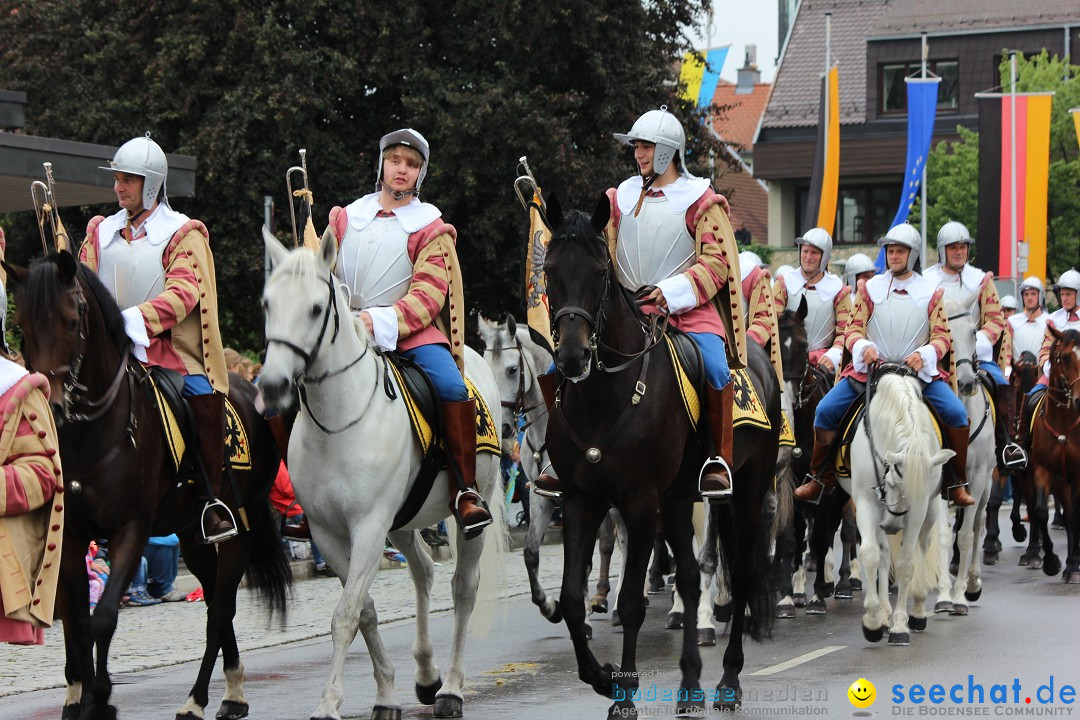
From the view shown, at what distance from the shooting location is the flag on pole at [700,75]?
3256 cm

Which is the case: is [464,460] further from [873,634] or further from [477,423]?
[873,634]

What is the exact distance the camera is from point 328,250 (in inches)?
304

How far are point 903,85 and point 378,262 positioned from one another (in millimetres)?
47861

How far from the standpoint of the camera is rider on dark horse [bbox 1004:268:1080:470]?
16.2 metres

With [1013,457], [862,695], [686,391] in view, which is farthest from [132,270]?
[1013,457]

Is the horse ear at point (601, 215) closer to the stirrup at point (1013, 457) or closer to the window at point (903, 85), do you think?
the stirrup at point (1013, 457)

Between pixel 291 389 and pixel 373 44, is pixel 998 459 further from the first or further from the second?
pixel 373 44

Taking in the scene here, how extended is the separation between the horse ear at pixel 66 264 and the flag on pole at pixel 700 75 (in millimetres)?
23415

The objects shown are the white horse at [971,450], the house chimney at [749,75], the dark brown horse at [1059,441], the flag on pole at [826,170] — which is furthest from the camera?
the house chimney at [749,75]

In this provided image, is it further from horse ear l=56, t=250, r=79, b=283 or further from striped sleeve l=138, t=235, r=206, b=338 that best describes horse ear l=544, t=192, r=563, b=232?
horse ear l=56, t=250, r=79, b=283

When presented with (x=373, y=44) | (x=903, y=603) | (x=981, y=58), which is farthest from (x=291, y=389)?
(x=981, y=58)

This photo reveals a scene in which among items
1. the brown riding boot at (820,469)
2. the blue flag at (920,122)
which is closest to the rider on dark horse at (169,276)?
the brown riding boot at (820,469)

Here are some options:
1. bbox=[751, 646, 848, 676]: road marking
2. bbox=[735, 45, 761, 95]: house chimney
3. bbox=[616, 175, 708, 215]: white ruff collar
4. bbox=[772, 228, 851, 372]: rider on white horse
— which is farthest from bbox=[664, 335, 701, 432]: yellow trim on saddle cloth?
bbox=[735, 45, 761, 95]: house chimney

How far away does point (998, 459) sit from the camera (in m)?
16.8
